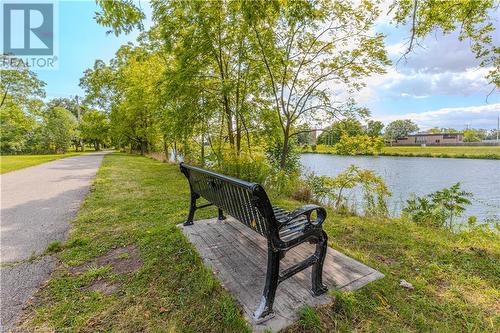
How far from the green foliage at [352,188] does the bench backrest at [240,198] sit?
11.0ft

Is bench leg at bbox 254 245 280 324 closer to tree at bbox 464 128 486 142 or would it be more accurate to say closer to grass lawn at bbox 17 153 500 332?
grass lawn at bbox 17 153 500 332

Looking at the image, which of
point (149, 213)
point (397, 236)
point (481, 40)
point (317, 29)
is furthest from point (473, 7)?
point (149, 213)

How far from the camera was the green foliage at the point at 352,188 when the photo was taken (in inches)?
206

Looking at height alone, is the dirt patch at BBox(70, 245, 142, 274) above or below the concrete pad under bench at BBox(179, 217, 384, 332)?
below

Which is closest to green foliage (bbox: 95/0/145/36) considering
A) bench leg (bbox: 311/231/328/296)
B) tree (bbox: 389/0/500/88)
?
bench leg (bbox: 311/231/328/296)

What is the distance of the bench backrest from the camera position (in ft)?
5.88

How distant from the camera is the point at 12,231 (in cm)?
384

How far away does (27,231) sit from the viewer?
382 cm

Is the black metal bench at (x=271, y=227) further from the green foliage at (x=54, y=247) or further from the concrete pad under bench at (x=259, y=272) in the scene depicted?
the green foliage at (x=54, y=247)

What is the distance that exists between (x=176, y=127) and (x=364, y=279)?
741 cm

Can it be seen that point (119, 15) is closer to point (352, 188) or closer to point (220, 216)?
point (220, 216)

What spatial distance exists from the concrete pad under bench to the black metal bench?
4.6 inches

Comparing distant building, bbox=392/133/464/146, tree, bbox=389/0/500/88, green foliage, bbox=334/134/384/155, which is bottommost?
green foliage, bbox=334/134/384/155

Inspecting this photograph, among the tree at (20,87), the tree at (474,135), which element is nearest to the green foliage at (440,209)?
the tree at (20,87)
